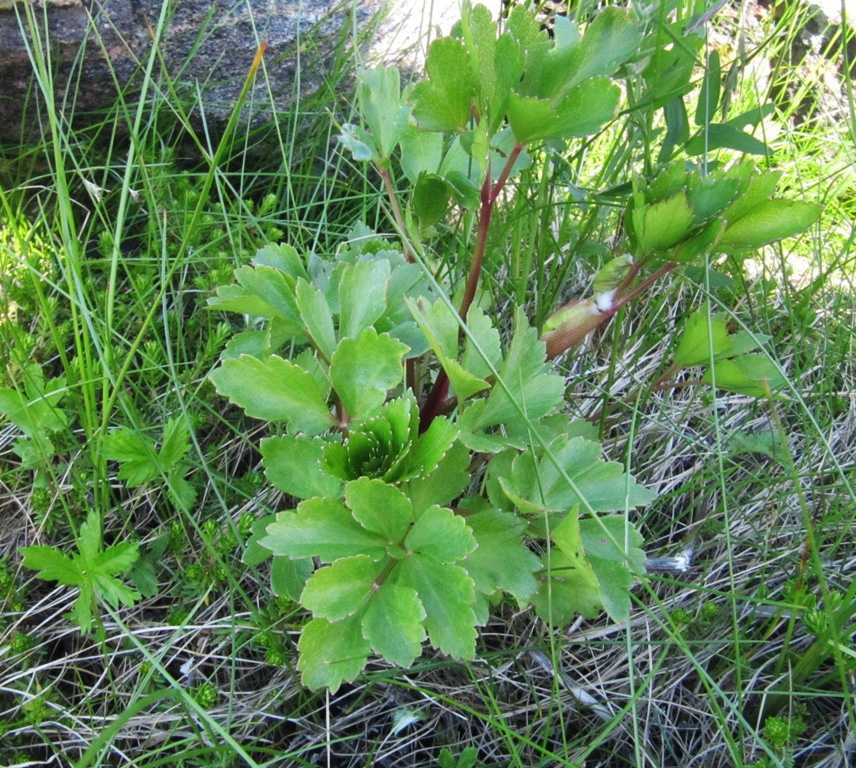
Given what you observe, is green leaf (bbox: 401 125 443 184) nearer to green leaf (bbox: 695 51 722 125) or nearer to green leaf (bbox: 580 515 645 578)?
green leaf (bbox: 695 51 722 125)

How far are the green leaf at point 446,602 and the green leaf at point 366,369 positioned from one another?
0.24m

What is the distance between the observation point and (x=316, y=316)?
1155 mm

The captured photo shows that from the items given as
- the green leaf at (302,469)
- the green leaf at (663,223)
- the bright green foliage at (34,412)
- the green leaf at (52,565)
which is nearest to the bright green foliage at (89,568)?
the green leaf at (52,565)

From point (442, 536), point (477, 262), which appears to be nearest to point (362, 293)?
point (477, 262)

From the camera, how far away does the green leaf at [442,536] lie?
A: 0.98m

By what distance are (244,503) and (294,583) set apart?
38cm

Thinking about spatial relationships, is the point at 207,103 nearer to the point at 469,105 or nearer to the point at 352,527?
the point at 469,105

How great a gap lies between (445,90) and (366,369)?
402mm

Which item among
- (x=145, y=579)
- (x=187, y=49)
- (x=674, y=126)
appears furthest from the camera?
(x=187, y=49)

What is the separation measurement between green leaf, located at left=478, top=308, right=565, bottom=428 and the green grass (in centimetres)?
15

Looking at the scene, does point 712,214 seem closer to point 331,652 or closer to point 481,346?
point 481,346

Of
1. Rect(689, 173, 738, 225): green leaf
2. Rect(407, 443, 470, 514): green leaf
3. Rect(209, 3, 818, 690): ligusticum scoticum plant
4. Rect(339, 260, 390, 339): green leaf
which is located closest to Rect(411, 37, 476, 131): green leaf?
Rect(209, 3, 818, 690): ligusticum scoticum plant

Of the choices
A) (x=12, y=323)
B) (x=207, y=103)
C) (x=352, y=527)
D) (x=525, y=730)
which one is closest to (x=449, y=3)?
(x=207, y=103)

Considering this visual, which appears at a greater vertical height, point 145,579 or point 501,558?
point 501,558
